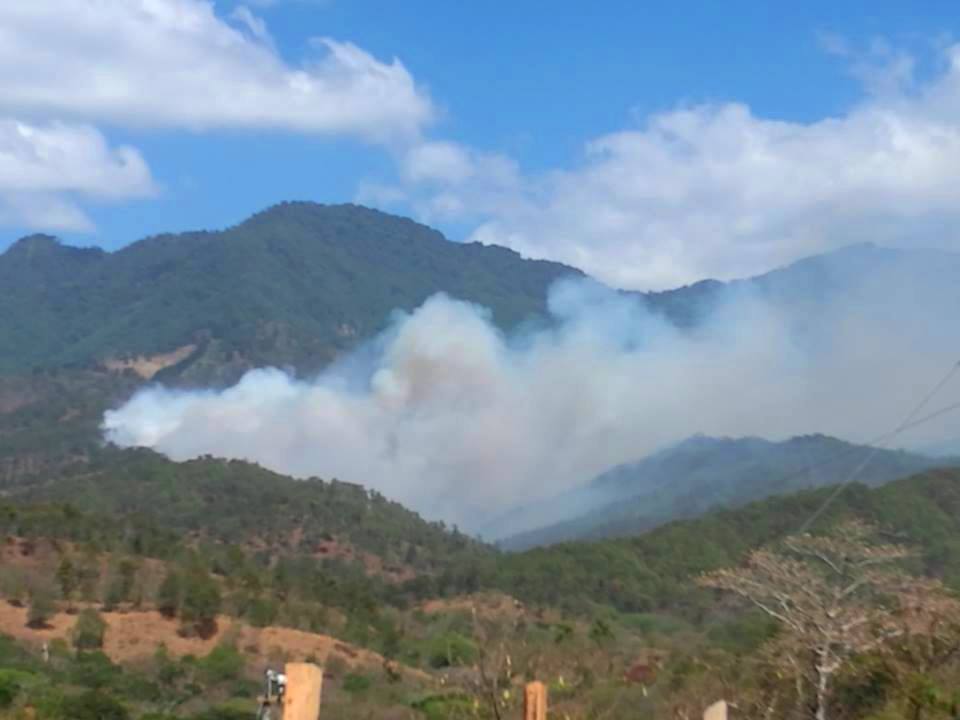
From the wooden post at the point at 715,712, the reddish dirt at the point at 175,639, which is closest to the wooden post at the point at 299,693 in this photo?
the wooden post at the point at 715,712

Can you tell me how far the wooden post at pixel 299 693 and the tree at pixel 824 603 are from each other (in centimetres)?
939

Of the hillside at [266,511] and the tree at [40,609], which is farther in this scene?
the hillside at [266,511]

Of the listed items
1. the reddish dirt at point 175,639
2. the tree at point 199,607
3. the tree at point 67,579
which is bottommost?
the reddish dirt at point 175,639

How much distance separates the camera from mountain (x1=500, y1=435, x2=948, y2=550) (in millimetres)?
155000

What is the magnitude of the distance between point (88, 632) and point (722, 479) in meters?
124

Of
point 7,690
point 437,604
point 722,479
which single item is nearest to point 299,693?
point 7,690

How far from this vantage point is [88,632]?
60375 millimetres

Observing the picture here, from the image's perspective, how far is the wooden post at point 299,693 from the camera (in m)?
8.34

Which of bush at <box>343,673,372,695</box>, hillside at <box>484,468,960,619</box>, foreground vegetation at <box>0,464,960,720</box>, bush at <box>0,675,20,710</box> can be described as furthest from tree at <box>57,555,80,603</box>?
hillside at <box>484,468,960,619</box>

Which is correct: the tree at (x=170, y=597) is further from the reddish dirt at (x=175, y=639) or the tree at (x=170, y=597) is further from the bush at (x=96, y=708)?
the bush at (x=96, y=708)

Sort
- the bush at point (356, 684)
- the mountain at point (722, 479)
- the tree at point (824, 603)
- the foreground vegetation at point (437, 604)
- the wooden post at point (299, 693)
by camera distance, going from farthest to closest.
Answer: the mountain at point (722, 479) < the bush at point (356, 684) < the foreground vegetation at point (437, 604) < the tree at point (824, 603) < the wooden post at point (299, 693)

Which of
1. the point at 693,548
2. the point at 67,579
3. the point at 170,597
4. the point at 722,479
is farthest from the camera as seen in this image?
the point at 722,479

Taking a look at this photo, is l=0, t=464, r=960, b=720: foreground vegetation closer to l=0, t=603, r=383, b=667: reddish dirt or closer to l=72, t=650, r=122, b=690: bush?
l=72, t=650, r=122, b=690: bush

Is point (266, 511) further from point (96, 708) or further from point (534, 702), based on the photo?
point (534, 702)
